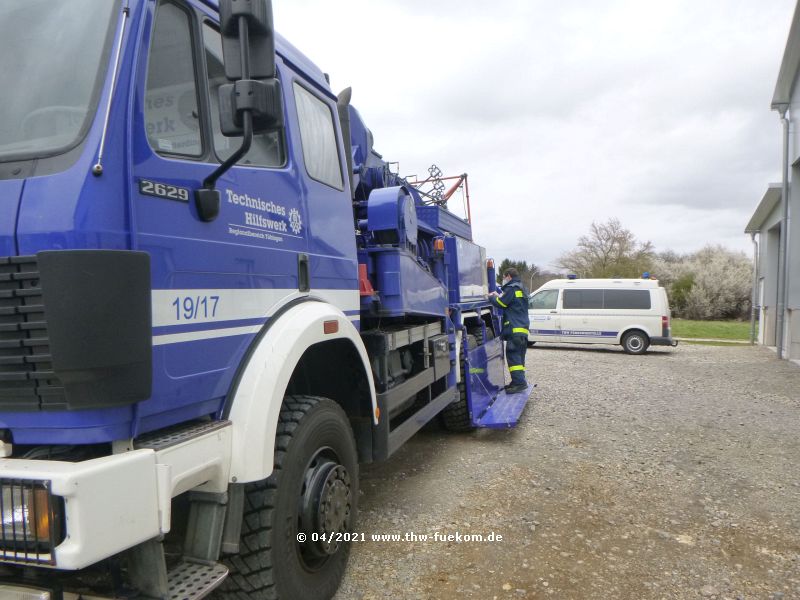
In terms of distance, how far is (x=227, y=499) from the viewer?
6.81 ft

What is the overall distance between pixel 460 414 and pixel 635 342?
9.85m

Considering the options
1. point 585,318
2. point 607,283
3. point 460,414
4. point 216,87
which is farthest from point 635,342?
point 216,87

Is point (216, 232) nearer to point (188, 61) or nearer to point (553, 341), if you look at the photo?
point (188, 61)

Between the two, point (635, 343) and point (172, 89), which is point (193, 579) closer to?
point (172, 89)

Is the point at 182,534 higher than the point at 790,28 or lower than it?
lower

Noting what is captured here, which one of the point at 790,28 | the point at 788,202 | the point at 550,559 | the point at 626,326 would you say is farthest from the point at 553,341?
the point at 550,559

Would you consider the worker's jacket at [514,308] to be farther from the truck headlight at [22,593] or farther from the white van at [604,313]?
the white van at [604,313]

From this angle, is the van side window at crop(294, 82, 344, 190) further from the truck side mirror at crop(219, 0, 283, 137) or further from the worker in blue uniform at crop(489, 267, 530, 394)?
the worker in blue uniform at crop(489, 267, 530, 394)

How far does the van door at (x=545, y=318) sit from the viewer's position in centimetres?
1484

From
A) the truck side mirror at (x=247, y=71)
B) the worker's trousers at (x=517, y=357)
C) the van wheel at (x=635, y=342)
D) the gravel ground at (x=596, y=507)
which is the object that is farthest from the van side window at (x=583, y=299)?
the truck side mirror at (x=247, y=71)


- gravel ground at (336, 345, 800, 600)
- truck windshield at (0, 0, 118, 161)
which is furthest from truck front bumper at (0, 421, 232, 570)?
gravel ground at (336, 345, 800, 600)

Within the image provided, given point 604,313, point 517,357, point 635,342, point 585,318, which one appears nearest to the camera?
point 517,357

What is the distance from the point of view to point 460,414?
19.2 feet

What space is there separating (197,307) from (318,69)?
1.98 m
